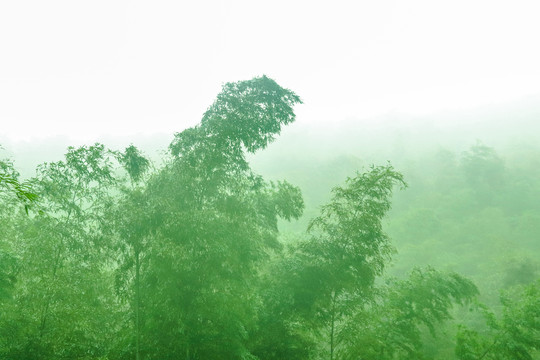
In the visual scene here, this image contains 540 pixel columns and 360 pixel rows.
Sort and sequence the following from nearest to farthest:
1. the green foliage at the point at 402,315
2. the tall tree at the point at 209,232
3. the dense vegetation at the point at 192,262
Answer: the tall tree at the point at 209,232, the dense vegetation at the point at 192,262, the green foliage at the point at 402,315

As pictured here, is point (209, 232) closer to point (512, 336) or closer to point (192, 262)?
point (192, 262)

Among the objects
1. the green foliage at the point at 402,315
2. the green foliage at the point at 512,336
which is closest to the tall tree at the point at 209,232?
the green foliage at the point at 402,315

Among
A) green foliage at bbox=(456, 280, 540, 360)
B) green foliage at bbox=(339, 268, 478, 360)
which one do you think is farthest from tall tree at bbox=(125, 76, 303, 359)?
green foliage at bbox=(456, 280, 540, 360)

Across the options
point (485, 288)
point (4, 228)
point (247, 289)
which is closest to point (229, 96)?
point (247, 289)

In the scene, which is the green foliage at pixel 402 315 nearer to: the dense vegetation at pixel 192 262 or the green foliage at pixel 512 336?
the dense vegetation at pixel 192 262

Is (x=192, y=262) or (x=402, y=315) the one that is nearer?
(x=192, y=262)

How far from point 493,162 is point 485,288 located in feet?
64.6

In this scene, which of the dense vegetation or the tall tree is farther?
the dense vegetation

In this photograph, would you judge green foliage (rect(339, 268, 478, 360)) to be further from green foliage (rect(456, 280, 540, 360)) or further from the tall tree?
the tall tree

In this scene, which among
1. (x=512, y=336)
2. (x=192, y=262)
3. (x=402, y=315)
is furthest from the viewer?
(x=402, y=315)

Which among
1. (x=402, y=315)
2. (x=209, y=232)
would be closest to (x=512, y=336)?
(x=402, y=315)

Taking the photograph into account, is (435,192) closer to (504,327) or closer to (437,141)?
(437,141)

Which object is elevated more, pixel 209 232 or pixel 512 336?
pixel 209 232

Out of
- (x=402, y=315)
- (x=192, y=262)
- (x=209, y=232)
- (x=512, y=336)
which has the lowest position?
(x=512, y=336)
